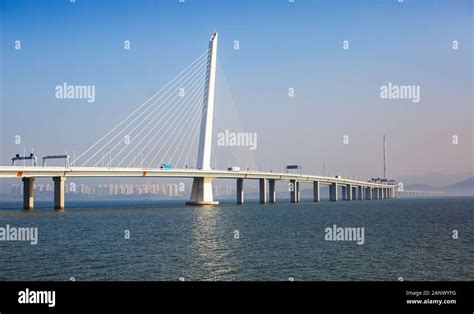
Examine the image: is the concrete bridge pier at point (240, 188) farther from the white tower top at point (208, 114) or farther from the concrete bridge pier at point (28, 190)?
the concrete bridge pier at point (28, 190)

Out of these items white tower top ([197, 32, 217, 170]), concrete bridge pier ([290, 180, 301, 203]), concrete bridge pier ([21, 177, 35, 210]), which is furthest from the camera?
concrete bridge pier ([290, 180, 301, 203])

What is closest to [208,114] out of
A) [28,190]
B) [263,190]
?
[28,190]

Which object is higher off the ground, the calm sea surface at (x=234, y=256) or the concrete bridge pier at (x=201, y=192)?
the concrete bridge pier at (x=201, y=192)

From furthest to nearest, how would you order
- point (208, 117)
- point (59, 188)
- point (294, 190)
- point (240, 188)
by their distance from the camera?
point (294, 190), point (240, 188), point (208, 117), point (59, 188)

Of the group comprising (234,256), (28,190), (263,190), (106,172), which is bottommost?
(234,256)

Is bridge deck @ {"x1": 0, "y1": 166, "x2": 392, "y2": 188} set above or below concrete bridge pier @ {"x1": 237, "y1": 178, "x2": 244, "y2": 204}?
above

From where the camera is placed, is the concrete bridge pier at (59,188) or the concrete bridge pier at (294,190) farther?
the concrete bridge pier at (294,190)

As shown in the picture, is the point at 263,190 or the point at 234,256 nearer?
the point at 234,256

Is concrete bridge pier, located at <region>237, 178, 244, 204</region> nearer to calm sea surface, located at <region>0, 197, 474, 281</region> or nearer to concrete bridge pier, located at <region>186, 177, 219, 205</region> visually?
concrete bridge pier, located at <region>186, 177, 219, 205</region>

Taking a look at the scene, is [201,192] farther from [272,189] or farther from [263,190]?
[272,189]

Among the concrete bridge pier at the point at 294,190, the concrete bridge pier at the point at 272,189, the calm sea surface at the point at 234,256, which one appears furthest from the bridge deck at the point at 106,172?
the concrete bridge pier at the point at 294,190

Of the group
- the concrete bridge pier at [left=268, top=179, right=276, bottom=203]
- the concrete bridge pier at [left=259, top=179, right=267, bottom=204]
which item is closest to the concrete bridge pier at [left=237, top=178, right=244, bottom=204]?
the concrete bridge pier at [left=259, top=179, right=267, bottom=204]

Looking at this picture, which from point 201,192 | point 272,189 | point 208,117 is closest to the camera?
point 208,117
